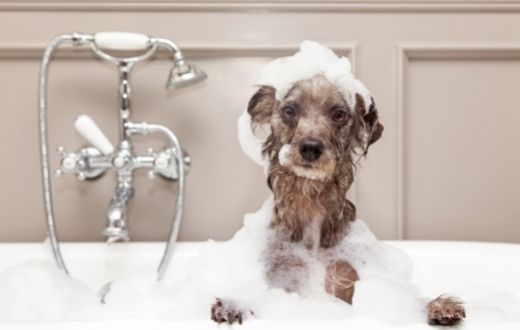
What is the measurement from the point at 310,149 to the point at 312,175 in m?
0.04

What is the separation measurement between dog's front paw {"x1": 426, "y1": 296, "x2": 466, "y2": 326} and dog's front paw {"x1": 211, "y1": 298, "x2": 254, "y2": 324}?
25cm

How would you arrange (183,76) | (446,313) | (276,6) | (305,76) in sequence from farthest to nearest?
1. (276,6)
2. (183,76)
3. (305,76)
4. (446,313)

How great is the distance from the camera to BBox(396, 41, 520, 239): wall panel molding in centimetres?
153

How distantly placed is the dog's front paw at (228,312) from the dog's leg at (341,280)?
130 mm

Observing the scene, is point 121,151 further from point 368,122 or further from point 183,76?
point 368,122

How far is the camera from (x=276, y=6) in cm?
152

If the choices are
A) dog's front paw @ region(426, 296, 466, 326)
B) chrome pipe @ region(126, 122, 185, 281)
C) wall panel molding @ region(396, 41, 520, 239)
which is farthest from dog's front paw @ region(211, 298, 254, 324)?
wall panel molding @ region(396, 41, 520, 239)

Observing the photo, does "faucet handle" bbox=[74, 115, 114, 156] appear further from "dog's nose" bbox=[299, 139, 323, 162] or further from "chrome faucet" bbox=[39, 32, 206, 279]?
"dog's nose" bbox=[299, 139, 323, 162]

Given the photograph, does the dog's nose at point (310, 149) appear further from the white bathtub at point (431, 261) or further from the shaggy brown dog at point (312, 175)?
the white bathtub at point (431, 261)

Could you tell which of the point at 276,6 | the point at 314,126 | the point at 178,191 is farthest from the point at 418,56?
the point at 314,126

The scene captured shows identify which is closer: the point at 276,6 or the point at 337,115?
the point at 337,115

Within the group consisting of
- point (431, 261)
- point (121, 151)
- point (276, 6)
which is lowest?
point (431, 261)

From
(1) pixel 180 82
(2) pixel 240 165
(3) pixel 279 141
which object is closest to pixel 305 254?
(3) pixel 279 141

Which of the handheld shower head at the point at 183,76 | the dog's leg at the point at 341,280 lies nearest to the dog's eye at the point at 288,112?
the dog's leg at the point at 341,280
